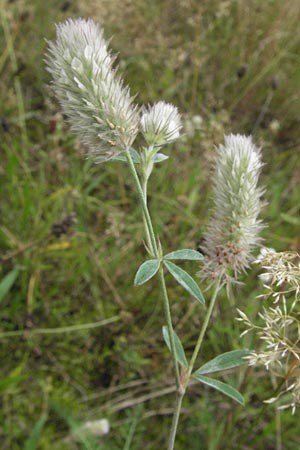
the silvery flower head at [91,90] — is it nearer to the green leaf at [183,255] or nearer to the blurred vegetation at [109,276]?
the green leaf at [183,255]

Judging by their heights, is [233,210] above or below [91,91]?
below

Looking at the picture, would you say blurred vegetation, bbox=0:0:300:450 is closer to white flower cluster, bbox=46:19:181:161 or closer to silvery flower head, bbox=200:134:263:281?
silvery flower head, bbox=200:134:263:281

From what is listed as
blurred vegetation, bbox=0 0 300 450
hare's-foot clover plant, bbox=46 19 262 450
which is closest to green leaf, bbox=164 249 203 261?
hare's-foot clover plant, bbox=46 19 262 450

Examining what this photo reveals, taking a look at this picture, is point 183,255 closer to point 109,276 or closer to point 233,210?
point 233,210

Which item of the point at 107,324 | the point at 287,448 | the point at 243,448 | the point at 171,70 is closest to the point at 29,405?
the point at 107,324

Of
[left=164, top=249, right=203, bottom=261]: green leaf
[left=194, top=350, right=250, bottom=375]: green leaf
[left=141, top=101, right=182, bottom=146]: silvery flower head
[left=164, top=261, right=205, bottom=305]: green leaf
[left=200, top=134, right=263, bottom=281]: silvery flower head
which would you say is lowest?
[left=194, top=350, right=250, bottom=375]: green leaf

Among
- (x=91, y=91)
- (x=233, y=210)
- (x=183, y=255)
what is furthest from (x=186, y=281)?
(x=91, y=91)

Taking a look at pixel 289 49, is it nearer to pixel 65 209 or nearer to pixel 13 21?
pixel 13 21
